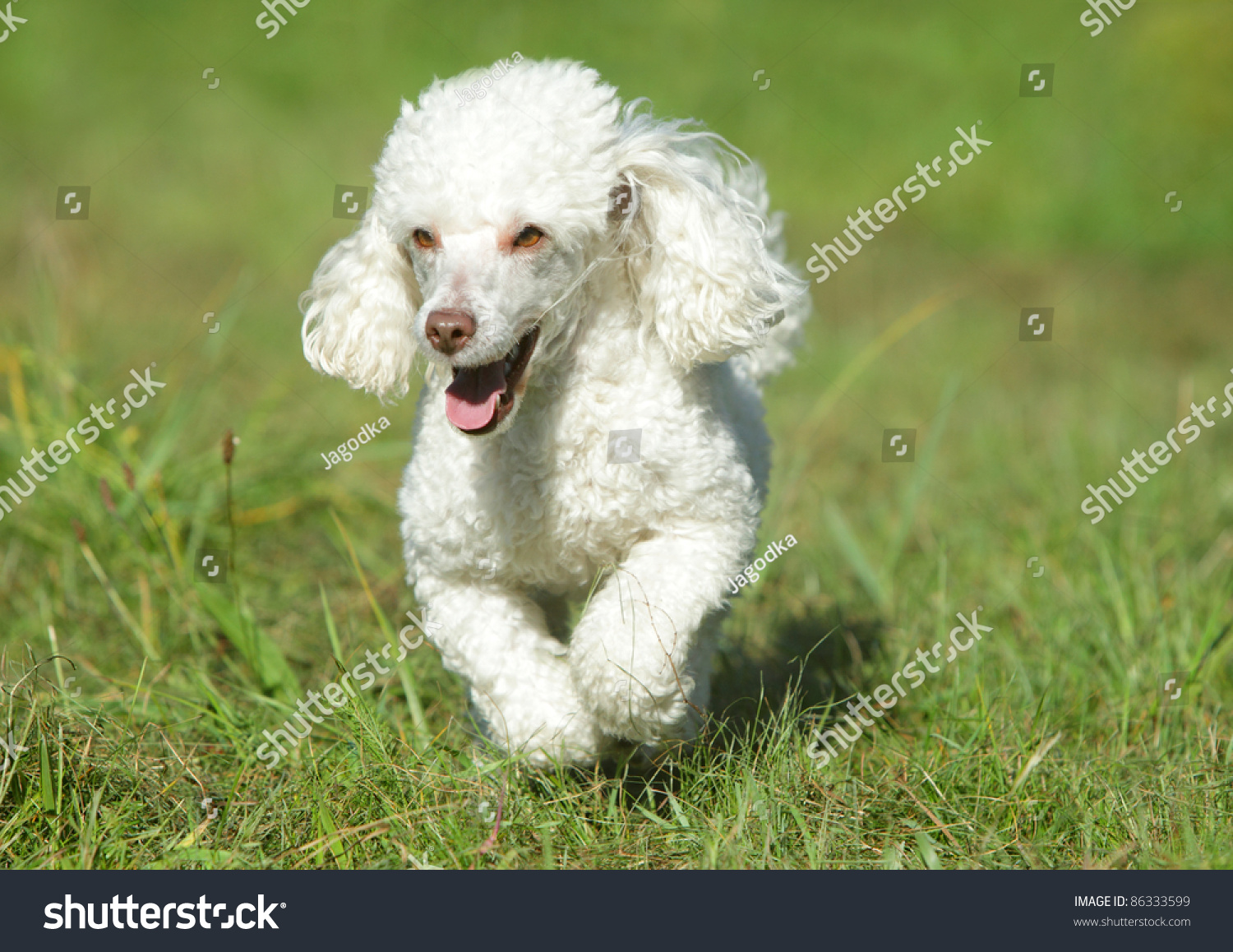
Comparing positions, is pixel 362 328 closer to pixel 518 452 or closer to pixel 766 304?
pixel 518 452

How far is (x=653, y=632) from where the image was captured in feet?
8.83

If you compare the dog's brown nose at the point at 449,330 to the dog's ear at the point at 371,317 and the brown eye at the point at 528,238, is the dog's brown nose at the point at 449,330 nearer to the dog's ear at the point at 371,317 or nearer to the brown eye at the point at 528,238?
the brown eye at the point at 528,238

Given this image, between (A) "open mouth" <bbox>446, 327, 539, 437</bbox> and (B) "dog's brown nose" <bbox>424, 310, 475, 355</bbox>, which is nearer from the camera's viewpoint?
(B) "dog's brown nose" <bbox>424, 310, 475, 355</bbox>

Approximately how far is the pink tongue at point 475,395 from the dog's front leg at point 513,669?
538 mm

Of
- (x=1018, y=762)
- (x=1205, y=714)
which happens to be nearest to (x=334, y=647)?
(x=1018, y=762)

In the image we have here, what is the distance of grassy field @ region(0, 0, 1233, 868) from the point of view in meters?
2.72

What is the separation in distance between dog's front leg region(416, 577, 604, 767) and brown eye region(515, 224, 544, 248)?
33.8 inches

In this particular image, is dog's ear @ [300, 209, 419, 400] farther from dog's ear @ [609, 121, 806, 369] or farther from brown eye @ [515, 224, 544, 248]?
dog's ear @ [609, 121, 806, 369]

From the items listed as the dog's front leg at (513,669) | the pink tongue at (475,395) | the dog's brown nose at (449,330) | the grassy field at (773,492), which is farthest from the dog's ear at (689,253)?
the grassy field at (773,492)

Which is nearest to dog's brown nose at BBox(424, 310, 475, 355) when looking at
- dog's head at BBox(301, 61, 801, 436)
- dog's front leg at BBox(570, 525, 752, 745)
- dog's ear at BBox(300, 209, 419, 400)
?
dog's head at BBox(301, 61, 801, 436)

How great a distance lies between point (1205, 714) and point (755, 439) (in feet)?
4.98

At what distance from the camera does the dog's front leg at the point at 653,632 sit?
2676mm

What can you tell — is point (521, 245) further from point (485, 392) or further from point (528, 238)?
point (485, 392)

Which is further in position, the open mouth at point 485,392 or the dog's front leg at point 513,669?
the dog's front leg at point 513,669
